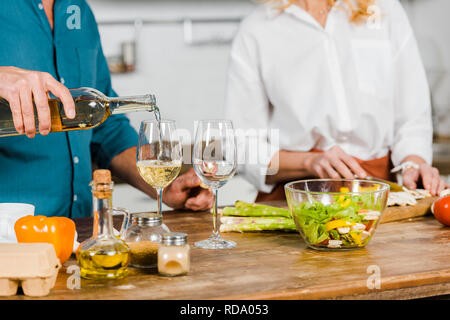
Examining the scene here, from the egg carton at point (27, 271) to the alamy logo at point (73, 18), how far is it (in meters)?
0.97

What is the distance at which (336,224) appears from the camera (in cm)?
111

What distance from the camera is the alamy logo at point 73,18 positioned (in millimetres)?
1649

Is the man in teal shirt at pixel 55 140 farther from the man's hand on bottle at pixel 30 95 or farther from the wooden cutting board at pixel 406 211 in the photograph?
the wooden cutting board at pixel 406 211

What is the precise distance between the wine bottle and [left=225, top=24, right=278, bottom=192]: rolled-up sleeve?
36.4 inches

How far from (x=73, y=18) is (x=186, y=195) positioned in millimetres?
635

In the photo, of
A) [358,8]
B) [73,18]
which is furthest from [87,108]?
[358,8]

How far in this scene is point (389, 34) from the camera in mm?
2135

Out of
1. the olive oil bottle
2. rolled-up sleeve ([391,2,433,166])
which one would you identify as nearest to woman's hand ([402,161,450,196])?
rolled-up sleeve ([391,2,433,166])

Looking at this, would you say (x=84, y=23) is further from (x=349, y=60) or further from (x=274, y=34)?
(x=349, y=60)

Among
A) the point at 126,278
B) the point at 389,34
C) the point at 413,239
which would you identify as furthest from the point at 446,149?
the point at 126,278

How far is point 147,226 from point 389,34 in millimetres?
1467
